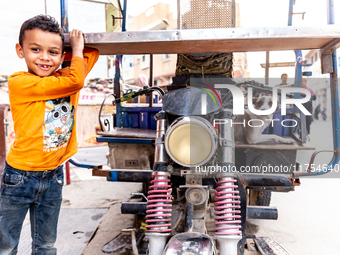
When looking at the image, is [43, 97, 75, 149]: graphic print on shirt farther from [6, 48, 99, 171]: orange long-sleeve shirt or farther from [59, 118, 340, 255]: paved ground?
[59, 118, 340, 255]: paved ground

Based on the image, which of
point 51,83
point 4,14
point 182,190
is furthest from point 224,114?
point 4,14

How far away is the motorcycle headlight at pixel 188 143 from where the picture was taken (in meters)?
1.46

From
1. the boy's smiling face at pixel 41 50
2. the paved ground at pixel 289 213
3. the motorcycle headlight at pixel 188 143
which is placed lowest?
the paved ground at pixel 289 213

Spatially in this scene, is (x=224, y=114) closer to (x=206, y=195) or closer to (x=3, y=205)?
(x=206, y=195)

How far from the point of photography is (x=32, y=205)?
5.75 feet

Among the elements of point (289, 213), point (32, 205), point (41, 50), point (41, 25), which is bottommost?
point (289, 213)

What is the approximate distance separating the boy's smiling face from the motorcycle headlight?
2.66 ft

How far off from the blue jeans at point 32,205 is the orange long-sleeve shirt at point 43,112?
0.22 feet

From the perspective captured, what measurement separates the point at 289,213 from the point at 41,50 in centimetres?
341

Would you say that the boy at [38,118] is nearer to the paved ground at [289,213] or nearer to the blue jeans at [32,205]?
the blue jeans at [32,205]

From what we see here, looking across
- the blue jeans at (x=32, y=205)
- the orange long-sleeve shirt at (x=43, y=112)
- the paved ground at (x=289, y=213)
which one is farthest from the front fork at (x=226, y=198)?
the paved ground at (x=289, y=213)

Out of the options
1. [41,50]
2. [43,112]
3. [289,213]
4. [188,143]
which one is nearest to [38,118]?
[43,112]

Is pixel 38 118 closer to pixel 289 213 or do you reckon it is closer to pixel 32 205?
pixel 32 205

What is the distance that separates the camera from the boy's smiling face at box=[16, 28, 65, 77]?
5.04ft
